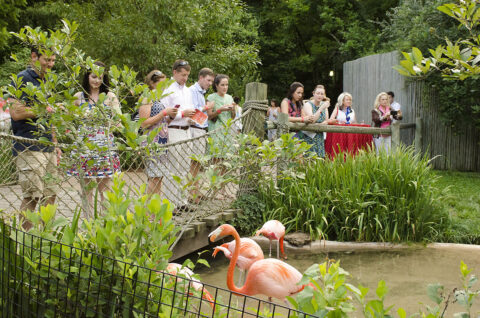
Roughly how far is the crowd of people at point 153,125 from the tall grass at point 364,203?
880 mm

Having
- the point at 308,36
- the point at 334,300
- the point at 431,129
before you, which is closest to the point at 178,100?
the point at 334,300

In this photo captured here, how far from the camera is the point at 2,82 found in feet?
37.6

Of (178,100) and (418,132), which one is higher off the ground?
(178,100)

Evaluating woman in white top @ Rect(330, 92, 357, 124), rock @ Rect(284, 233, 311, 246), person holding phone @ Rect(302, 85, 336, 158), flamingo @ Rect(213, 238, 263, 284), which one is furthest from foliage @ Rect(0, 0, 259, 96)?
flamingo @ Rect(213, 238, 263, 284)

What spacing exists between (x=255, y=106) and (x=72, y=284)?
13.6 feet

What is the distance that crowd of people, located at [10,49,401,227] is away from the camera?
3.30 meters

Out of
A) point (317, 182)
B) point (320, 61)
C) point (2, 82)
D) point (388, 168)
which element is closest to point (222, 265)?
point (317, 182)

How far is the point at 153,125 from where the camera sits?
184 inches

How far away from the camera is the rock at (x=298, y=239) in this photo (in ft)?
18.0

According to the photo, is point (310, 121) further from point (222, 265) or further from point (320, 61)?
point (320, 61)

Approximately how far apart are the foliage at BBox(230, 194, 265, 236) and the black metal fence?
3.55m

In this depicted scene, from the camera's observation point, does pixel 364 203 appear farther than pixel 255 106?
No

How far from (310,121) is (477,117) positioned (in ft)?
16.4

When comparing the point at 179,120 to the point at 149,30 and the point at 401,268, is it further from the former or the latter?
the point at 149,30
